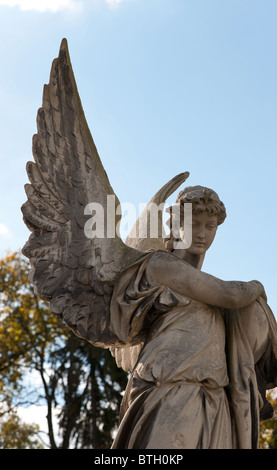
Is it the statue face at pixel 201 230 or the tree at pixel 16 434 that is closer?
the statue face at pixel 201 230

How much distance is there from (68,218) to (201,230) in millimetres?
1034

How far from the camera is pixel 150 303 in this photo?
5719 millimetres

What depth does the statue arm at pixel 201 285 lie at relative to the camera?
5.64 metres

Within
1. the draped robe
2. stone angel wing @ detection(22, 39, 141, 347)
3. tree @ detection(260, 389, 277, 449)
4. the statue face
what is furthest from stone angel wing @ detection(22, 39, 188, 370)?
tree @ detection(260, 389, 277, 449)

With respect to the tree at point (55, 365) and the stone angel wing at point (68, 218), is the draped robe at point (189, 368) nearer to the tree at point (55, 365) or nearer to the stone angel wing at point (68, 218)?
the stone angel wing at point (68, 218)

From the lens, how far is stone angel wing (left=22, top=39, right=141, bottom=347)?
5836mm

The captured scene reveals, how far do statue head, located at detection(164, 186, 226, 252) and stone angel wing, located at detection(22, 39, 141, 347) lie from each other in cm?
52

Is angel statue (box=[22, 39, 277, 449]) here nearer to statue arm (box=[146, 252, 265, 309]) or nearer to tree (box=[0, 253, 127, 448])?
statue arm (box=[146, 252, 265, 309])

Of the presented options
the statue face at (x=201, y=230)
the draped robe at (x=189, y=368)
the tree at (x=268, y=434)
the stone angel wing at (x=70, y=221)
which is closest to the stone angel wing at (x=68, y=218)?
the stone angel wing at (x=70, y=221)

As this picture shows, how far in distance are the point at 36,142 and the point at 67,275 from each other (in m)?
1.14

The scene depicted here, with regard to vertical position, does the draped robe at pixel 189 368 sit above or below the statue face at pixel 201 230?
below

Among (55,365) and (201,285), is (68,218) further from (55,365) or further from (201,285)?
(55,365)
